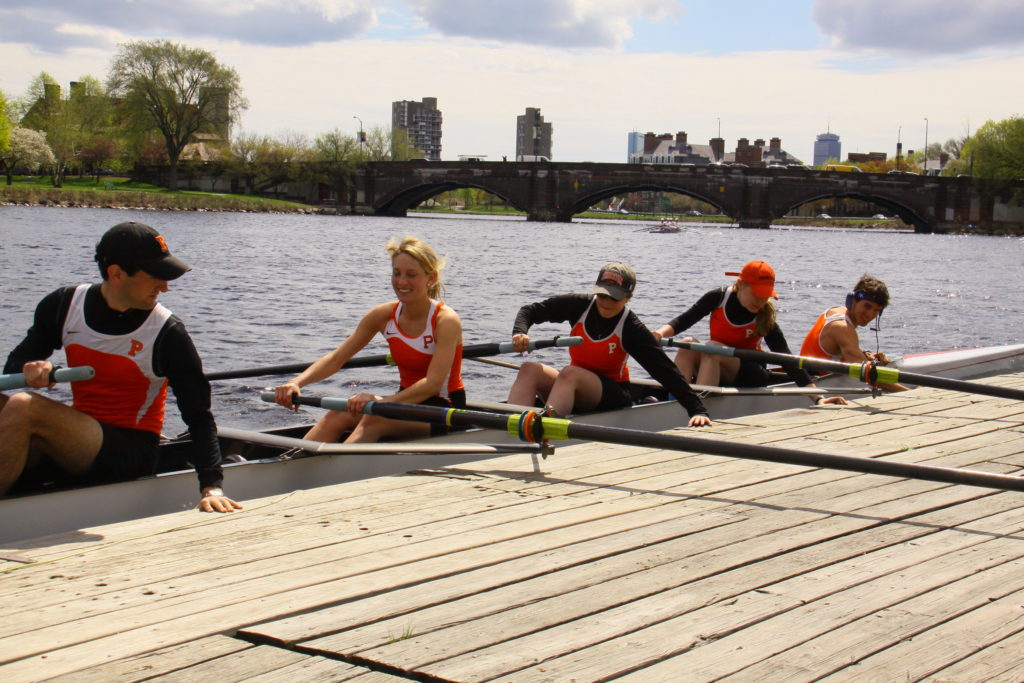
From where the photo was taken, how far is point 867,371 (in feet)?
25.9

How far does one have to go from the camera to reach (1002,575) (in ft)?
13.5

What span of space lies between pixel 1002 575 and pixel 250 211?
81.2m

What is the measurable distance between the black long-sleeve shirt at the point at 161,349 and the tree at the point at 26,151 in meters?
79.9

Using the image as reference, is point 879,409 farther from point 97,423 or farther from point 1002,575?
point 97,423

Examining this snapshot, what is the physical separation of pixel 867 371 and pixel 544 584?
4.85 m

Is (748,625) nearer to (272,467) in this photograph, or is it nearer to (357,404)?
(357,404)

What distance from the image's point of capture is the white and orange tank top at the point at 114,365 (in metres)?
4.61

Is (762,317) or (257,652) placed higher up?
(762,317)

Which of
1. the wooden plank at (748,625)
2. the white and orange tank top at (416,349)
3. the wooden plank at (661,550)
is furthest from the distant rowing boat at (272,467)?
the wooden plank at (748,625)

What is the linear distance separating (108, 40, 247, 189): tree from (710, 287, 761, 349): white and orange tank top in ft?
261

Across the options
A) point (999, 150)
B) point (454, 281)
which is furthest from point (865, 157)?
point (454, 281)

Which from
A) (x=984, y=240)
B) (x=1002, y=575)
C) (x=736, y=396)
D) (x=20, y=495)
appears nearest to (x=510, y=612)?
(x=1002, y=575)

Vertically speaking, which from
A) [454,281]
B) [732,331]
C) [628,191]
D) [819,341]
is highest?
[628,191]

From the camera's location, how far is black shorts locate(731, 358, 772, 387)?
9125 mm
